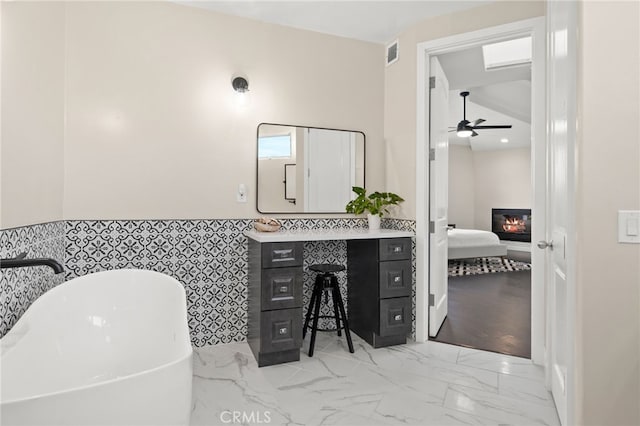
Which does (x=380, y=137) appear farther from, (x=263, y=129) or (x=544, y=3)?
(x=544, y=3)

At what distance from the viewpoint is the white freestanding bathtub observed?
71 centimetres

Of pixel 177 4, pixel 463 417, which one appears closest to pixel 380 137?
pixel 177 4

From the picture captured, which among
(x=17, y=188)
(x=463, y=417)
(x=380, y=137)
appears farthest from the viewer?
(x=380, y=137)

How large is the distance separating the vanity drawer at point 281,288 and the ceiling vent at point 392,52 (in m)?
2.03

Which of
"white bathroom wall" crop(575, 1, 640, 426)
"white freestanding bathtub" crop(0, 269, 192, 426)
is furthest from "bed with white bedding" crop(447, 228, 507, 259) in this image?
"white freestanding bathtub" crop(0, 269, 192, 426)

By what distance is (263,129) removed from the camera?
293 cm

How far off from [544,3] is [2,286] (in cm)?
341

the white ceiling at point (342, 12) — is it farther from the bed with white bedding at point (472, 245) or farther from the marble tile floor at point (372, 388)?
the bed with white bedding at point (472, 245)

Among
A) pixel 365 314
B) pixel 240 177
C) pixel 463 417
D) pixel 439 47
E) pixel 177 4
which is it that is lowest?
pixel 463 417

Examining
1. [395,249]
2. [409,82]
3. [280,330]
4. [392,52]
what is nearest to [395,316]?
[395,249]

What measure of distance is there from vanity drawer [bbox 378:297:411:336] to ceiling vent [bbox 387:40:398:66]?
2.06 metres

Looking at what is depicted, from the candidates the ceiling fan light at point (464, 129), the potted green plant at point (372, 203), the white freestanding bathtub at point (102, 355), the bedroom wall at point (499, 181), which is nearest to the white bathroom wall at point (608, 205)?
the white freestanding bathtub at point (102, 355)

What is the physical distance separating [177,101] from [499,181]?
7870 mm

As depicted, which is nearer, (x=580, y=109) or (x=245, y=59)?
(x=580, y=109)
